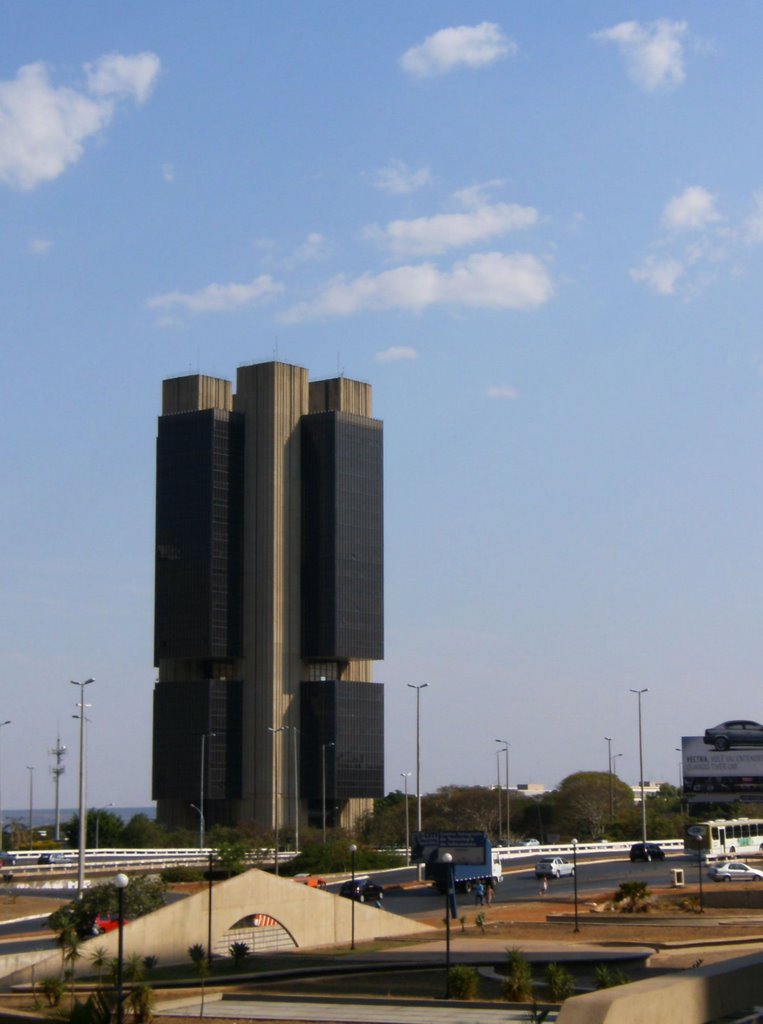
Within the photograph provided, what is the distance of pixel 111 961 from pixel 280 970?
5358 millimetres

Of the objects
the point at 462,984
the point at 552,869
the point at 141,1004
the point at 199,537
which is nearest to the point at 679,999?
the point at 462,984

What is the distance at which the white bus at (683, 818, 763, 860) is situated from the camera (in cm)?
9819

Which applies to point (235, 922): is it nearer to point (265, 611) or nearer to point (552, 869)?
point (552, 869)

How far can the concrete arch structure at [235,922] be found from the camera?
4448 cm

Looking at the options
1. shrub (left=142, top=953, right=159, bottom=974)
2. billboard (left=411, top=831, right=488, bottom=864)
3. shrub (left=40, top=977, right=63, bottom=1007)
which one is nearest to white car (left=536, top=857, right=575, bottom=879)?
billboard (left=411, top=831, right=488, bottom=864)

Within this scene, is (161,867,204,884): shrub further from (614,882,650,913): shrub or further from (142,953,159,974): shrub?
(142,953,159,974): shrub

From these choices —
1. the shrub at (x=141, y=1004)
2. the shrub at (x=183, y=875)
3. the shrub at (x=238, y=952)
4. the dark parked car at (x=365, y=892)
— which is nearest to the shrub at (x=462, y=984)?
the shrub at (x=141, y=1004)

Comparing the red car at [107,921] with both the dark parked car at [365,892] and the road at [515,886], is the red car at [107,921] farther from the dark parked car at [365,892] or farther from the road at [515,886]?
the dark parked car at [365,892]

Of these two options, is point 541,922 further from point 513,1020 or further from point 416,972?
point 513,1020

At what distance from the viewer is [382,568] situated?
162 m

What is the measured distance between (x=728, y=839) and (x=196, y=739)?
2702 inches

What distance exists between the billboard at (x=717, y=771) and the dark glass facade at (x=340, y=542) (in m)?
50.2

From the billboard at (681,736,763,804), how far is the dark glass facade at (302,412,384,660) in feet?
165

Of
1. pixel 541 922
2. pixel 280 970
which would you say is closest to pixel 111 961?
pixel 280 970
